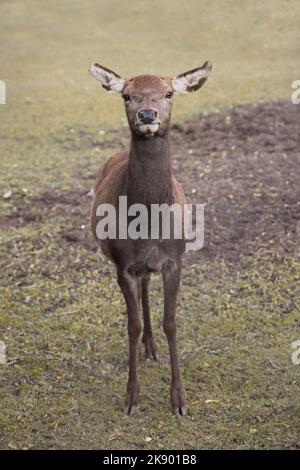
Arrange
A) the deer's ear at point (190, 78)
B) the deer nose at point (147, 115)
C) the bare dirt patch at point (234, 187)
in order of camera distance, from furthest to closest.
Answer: the bare dirt patch at point (234, 187) < the deer's ear at point (190, 78) < the deer nose at point (147, 115)

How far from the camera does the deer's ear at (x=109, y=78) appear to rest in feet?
17.4

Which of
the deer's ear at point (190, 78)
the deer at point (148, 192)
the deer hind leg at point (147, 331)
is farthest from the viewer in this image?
the deer hind leg at point (147, 331)

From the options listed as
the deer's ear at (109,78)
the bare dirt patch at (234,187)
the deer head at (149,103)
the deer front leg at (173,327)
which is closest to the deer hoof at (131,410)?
the deer front leg at (173,327)

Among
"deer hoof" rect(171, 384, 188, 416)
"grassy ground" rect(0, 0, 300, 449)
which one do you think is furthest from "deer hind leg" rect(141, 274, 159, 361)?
"deer hoof" rect(171, 384, 188, 416)

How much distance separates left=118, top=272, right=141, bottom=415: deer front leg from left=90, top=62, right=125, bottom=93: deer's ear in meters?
1.32

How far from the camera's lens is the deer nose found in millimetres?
4793

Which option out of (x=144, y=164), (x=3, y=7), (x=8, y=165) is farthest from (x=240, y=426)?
(x=3, y=7)

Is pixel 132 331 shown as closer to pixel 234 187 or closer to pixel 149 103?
pixel 149 103

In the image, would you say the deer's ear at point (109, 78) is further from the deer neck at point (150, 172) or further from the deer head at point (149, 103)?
the deer neck at point (150, 172)

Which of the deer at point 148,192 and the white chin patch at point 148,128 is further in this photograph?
the deer at point 148,192

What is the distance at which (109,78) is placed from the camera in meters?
5.34

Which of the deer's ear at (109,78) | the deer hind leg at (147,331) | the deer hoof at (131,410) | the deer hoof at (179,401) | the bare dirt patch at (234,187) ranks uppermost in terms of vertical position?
the deer's ear at (109,78)

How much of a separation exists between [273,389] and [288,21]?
41.3ft

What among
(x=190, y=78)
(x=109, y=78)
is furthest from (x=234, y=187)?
(x=109, y=78)
